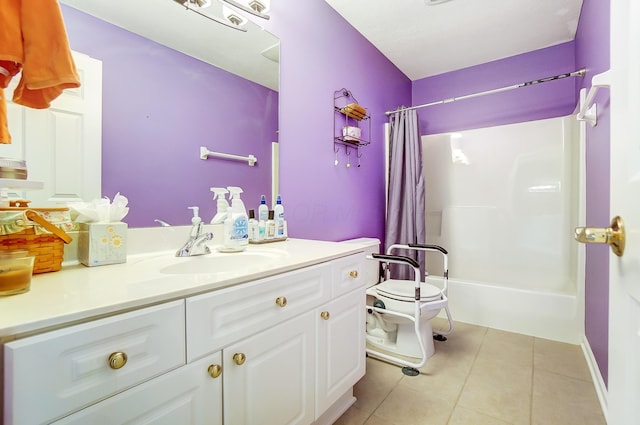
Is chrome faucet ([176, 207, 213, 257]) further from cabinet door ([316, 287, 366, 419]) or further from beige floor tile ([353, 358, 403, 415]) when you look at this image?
beige floor tile ([353, 358, 403, 415])

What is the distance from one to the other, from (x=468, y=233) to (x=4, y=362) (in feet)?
9.58

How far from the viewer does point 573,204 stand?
227 centimetres

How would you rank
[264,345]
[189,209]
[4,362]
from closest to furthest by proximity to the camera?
[4,362]
[264,345]
[189,209]

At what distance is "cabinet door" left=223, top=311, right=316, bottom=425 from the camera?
804mm

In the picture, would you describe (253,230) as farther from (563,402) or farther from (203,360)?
(563,402)

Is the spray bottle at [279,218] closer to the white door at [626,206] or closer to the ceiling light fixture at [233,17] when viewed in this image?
the ceiling light fixture at [233,17]

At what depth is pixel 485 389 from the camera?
1.52 meters

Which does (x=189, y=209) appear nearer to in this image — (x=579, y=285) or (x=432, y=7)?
(x=432, y=7)

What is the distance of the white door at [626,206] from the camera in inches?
17.8

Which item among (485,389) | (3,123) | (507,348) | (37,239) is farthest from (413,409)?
(3,123)

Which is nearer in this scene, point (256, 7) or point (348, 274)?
point (348, 274)

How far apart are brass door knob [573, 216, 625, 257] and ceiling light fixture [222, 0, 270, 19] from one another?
4.98 feet

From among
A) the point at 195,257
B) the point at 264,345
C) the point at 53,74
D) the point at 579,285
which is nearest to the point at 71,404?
the point at 264,345

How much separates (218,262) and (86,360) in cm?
62
